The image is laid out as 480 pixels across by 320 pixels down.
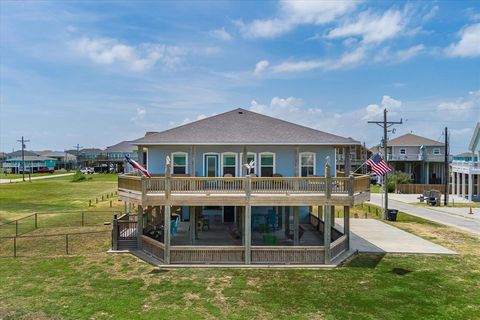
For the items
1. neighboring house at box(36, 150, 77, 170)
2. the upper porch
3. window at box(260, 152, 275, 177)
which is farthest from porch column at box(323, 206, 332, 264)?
neighboring house at box(36, 150, 77, 170)

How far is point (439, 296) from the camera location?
13.2m

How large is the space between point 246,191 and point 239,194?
59 centimetres

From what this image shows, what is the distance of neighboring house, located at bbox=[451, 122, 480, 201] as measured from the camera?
146 ft

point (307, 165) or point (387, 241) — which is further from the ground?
point (307, 165)

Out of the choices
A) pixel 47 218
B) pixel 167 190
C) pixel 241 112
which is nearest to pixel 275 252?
pixel 167 190

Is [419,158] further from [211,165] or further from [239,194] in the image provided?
[239,194]

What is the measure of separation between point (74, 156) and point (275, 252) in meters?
154

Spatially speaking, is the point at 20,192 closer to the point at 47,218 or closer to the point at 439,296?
the point at 47,218

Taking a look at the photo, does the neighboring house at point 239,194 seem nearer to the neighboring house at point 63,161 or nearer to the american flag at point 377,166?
the american flag at point 377,166

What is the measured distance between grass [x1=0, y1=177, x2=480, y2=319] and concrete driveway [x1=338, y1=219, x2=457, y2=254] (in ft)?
3.93

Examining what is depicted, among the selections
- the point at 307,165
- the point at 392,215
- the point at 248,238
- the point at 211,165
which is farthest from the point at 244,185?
the point at 392,215

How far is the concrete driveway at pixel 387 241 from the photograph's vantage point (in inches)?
768

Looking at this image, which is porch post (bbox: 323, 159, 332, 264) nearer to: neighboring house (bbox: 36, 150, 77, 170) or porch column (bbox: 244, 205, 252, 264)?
porch column (bbox: 244, 205, 252, 264)

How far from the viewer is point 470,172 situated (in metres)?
44.4
